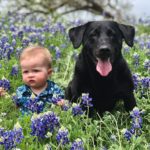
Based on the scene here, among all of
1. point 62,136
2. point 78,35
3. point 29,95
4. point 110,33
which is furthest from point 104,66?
point 62,136

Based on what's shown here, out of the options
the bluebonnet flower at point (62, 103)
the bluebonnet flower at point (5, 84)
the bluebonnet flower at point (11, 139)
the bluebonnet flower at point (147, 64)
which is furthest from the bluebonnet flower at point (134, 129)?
the bluebonnet flower at point (147, 64)

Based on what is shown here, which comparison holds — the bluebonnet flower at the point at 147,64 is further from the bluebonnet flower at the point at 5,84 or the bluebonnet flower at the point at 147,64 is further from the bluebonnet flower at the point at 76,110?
the bluebonnet flower at the point at 76,110

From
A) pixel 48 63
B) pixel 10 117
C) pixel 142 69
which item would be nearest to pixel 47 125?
pixel 10 117

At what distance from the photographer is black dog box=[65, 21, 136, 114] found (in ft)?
17.0

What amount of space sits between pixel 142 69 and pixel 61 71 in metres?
1.18

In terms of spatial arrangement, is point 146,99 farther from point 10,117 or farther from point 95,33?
point 10,117

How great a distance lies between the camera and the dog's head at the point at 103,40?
504cm

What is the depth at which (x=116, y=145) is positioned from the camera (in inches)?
167

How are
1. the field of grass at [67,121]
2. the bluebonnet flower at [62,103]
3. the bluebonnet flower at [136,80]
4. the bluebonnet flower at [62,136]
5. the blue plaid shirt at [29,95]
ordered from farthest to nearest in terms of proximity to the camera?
1. the bluebonnet flower at [136,80]
2. the blue plaid shirt at [29,95]
3. the bluebonnet flower at [62,103]
4. the field of grass at [67,121]
5. the bluebonnet flower at [62,136]

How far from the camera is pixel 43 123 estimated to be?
14.0 ft

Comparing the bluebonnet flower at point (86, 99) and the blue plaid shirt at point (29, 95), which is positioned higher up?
the bluebonnet flower at point (86, 99)

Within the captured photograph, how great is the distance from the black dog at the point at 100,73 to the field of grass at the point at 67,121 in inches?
7.0

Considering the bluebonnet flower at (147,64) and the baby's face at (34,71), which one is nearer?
the baby's face at (34,71)

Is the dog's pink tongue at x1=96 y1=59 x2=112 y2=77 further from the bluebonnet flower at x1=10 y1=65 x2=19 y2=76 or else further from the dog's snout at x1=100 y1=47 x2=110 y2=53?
the bluebonnet flower at x1=10 y1=65 x2=19 y2=76
